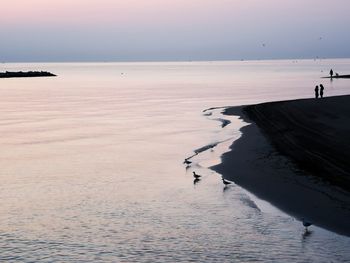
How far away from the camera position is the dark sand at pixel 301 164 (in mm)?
18828

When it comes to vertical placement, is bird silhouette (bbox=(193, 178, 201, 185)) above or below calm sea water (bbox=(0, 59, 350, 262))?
above

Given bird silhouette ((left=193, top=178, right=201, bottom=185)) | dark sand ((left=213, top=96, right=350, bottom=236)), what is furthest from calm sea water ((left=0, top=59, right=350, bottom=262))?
dark sand ((left=213, top=96, right=350, bottom=236))

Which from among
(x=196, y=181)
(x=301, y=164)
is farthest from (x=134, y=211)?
(x=301, y=164)

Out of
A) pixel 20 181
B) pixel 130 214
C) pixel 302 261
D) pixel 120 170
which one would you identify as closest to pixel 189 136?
pixel 120 170

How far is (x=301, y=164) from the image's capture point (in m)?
25.6

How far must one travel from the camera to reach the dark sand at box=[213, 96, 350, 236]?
18.8m

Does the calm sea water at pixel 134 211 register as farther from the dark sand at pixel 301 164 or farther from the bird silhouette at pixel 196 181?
the dark sand at pixel 301 164

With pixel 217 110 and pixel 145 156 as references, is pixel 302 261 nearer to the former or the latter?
pixel 145 156

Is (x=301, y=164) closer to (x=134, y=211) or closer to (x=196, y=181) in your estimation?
(x=196, y=181)

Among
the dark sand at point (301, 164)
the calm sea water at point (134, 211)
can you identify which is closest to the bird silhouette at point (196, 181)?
the calm sea water at point (134, 211)

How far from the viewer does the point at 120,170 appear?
27047mm

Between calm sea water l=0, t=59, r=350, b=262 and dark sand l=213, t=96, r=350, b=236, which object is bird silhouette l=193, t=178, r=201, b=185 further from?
dark sand l=213, t=96, r=350, b=236

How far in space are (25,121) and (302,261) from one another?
140 feet

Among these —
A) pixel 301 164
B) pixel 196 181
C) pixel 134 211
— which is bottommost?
pixel 134 211
